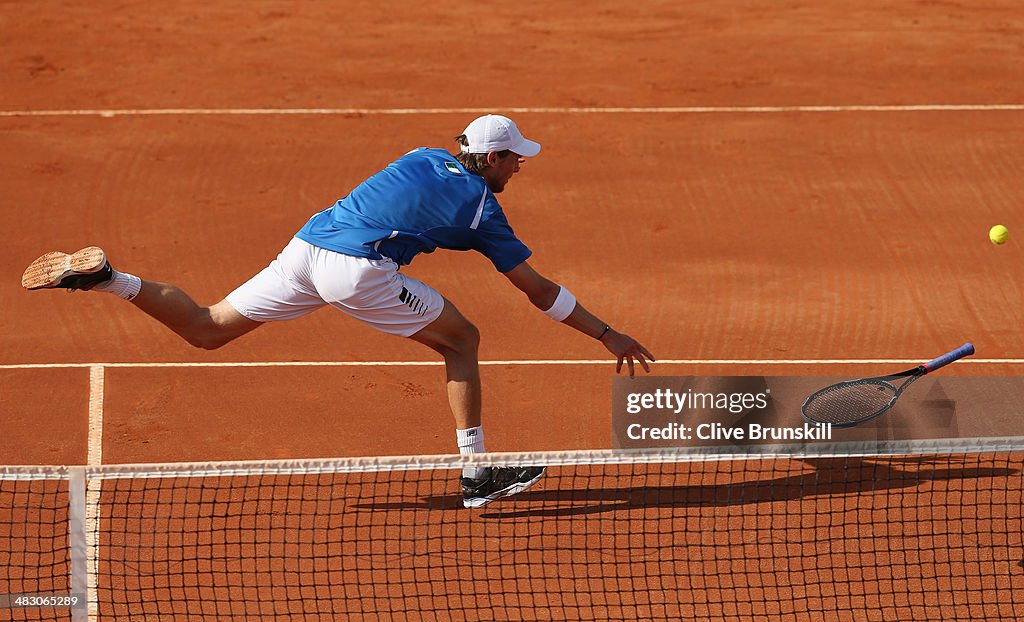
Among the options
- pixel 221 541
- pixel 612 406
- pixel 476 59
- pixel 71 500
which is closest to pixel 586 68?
pixel 476 59

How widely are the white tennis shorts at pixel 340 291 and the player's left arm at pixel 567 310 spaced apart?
51 cm

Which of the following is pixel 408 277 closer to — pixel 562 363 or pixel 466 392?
pixel 466 392

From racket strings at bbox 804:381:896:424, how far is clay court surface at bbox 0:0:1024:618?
0.87 m

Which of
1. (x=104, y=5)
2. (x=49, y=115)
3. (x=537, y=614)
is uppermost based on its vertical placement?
(x=104, y=5)

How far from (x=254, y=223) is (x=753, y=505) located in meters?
6.05

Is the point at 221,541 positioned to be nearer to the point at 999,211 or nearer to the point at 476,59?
the point at 999,211

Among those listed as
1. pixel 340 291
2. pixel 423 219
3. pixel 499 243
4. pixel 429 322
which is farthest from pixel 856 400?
pixel 340 291

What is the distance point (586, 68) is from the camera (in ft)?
51.6

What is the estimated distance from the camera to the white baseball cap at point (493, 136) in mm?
7320

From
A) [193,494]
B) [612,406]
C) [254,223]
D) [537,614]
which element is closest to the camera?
[537,614]

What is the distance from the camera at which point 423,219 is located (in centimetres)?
729

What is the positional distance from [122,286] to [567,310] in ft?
7.95
